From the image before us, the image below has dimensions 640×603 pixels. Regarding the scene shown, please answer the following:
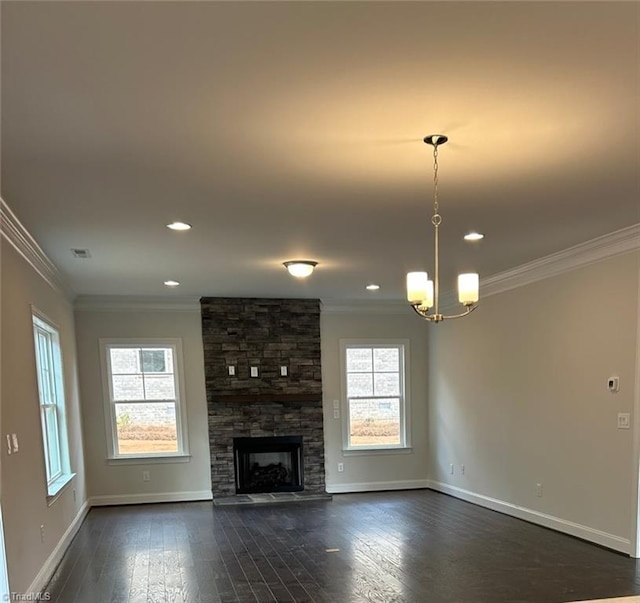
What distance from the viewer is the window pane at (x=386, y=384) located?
7.44 m

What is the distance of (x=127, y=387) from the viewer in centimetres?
663

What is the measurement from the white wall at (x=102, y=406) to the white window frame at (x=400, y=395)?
194cm

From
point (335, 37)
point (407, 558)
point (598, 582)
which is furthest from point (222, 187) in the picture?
point (598, 582)

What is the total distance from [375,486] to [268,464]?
5.12ft

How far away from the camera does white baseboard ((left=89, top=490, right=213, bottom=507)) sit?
6.41m

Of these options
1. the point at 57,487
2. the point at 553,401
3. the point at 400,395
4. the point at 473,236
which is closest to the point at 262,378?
the point at 400,395

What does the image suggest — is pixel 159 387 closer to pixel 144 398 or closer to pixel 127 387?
pixel 144 398

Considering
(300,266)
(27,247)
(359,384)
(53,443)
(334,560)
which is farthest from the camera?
(359,384)

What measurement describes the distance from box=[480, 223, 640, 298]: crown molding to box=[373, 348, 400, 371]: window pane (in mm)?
1877

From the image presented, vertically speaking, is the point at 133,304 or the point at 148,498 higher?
the point at 133,304

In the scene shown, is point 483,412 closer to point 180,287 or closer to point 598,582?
point 598,582

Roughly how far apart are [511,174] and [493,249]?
1.86m

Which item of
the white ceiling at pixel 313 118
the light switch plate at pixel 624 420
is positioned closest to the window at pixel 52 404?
the white ceiling at pixel 313 118

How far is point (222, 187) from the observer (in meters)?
2.70
